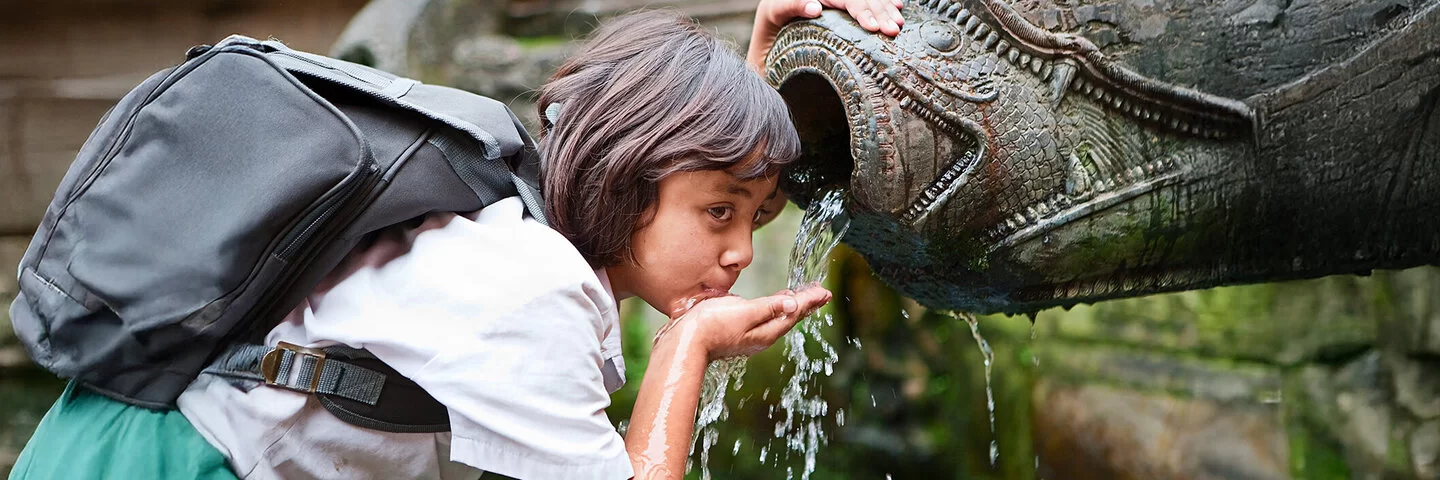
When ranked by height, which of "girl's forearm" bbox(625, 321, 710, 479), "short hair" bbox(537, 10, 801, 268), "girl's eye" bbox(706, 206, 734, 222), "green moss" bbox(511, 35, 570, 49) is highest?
"short hair" bbox(537, 10, 801, 268)

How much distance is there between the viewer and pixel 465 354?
1051 millimetres

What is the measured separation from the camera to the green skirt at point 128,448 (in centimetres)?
112

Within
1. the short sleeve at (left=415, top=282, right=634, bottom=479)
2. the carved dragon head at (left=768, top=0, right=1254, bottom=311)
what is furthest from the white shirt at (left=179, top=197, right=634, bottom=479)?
the carved dragon head at (left=768, top=0, right=1254, bottom=311)

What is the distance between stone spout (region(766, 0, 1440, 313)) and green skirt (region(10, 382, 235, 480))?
0.74m

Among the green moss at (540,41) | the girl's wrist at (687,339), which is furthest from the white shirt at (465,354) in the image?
the green moss at (540,41)

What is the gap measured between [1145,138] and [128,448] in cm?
105

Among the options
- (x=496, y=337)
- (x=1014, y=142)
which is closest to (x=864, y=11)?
(x=1014, y=142)

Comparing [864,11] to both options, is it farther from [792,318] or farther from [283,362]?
[283,362]

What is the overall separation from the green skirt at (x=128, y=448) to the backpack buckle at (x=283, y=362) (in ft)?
0.36

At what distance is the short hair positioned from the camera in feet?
4.04

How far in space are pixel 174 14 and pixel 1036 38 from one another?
3058 mm

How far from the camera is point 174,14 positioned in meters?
3.55

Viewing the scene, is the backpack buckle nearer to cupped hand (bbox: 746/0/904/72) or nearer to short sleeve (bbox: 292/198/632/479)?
short sleeve (bbox: 292/198/632/479)

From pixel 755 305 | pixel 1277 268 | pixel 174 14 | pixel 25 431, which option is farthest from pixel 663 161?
pixel 25 431
